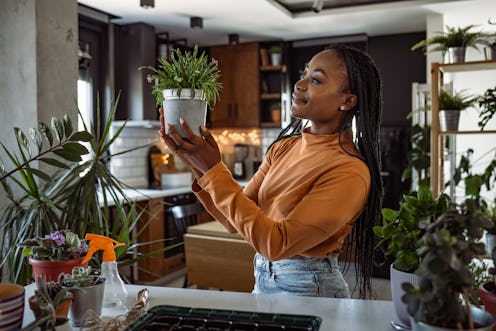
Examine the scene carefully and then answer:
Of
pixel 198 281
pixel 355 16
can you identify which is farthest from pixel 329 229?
pixel 355 16

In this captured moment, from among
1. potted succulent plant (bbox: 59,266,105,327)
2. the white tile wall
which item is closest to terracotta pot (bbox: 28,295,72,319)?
potted succulent plant (bbox: 59,266,105,327)

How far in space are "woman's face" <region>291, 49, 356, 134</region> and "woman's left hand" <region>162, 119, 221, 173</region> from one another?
0.30 metres

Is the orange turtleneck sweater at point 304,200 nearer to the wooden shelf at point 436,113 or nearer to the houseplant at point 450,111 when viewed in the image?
the wooden shelf at point 436,113

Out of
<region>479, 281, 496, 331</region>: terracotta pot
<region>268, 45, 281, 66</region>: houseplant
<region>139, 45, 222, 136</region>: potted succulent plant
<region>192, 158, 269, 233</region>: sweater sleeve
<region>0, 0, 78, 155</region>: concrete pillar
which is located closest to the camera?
<region>479, 281, 496, 331</region>: terracotta pot

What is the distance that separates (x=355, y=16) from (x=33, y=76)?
3.24 m

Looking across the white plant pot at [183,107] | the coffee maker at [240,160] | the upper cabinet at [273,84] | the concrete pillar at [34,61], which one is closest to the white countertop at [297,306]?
the white plant pot at [183,107]

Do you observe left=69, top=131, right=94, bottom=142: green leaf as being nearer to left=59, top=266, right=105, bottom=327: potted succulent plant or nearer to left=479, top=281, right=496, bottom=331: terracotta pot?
left=59, top=266, right=105, bottom=327: potted succulent plant

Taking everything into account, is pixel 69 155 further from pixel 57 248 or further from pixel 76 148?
pixel 57 248

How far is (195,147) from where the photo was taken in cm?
126

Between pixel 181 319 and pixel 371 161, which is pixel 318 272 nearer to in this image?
pixel 371 161

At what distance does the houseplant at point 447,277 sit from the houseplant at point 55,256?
0.81 meters

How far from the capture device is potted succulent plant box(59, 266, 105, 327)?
1138mm

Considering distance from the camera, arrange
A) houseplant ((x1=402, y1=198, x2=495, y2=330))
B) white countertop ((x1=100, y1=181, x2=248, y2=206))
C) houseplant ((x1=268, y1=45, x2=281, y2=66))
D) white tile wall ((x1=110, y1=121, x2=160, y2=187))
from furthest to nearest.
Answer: houseplant ((x1=268, y1=45, x2=281, y2=66))
white tile wall ((x1=110, y1=121, x2=160, y2=187))
white countertop ((x1=100, y1=181, x2=248, y2=206))
houseplant ((x1=402, y1=198, x2=495, y2=330))

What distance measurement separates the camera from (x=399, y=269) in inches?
43.0
